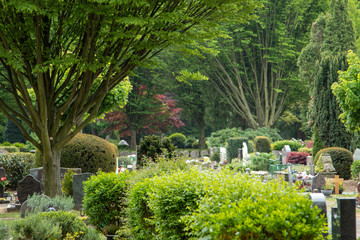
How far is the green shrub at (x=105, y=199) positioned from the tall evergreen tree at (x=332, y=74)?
17.6 meters

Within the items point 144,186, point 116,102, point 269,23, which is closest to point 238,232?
point 144,186

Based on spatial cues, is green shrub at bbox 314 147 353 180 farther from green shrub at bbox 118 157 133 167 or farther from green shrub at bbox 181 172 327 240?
green shrub at bbox 181 172 327 240

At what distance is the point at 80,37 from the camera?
9.71m

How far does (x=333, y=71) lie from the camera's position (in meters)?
23.5

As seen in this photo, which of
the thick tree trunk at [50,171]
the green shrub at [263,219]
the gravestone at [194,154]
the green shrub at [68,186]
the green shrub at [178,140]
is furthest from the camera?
the green shrub at [178,140]

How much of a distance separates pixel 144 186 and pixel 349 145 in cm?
1909

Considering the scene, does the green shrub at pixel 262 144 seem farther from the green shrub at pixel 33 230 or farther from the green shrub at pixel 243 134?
the green shrub at pixel 33 230

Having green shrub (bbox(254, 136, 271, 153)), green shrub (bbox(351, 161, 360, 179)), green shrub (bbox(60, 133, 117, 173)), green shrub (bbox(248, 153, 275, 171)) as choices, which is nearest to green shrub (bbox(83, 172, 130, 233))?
green shrub (bbox(60, 133, 117, 173))

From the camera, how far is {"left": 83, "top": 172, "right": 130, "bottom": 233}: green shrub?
28.0ft

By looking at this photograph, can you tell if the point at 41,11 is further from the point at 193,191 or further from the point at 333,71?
the point at 333,71

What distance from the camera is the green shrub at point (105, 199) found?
8523mm

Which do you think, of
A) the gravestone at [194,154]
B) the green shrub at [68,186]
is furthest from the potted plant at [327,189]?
the gravestone at [194,154]

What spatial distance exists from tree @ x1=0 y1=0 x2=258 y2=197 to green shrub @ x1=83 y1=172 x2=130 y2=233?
1.73 meters

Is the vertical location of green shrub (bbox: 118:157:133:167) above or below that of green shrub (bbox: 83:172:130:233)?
below
